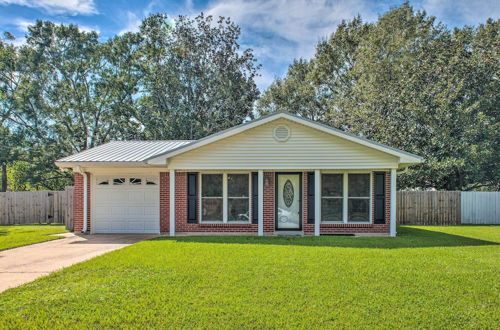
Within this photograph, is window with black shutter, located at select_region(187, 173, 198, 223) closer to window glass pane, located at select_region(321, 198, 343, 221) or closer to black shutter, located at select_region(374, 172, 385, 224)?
window glass pane, located at select_region(321, 198, 343, 221)

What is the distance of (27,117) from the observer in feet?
77.8

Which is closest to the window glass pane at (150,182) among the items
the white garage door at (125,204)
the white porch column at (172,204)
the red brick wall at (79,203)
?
the white garage door at (125,204)

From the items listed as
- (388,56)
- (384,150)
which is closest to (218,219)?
(384,150)

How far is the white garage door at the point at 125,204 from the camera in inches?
452

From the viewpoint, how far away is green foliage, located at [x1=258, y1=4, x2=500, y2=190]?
1698 cm

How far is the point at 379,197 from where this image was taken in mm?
10844

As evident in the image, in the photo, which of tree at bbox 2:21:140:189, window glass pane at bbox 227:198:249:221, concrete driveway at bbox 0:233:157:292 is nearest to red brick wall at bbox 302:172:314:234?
window glass pane at bbox 227:198:249:221

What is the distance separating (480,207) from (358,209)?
8145 mm

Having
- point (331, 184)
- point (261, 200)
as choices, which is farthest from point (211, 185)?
point (331, 184)

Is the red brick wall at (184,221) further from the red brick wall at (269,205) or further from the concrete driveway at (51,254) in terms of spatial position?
the concrete driveway at (51,254)

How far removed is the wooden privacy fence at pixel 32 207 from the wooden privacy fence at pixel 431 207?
54.2 ft

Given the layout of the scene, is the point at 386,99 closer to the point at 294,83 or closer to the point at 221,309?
the point at 294,83

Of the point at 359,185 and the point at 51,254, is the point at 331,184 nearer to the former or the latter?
the point at 359,185

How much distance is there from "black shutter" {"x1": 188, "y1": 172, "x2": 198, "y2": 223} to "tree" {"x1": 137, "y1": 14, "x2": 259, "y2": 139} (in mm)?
13699
